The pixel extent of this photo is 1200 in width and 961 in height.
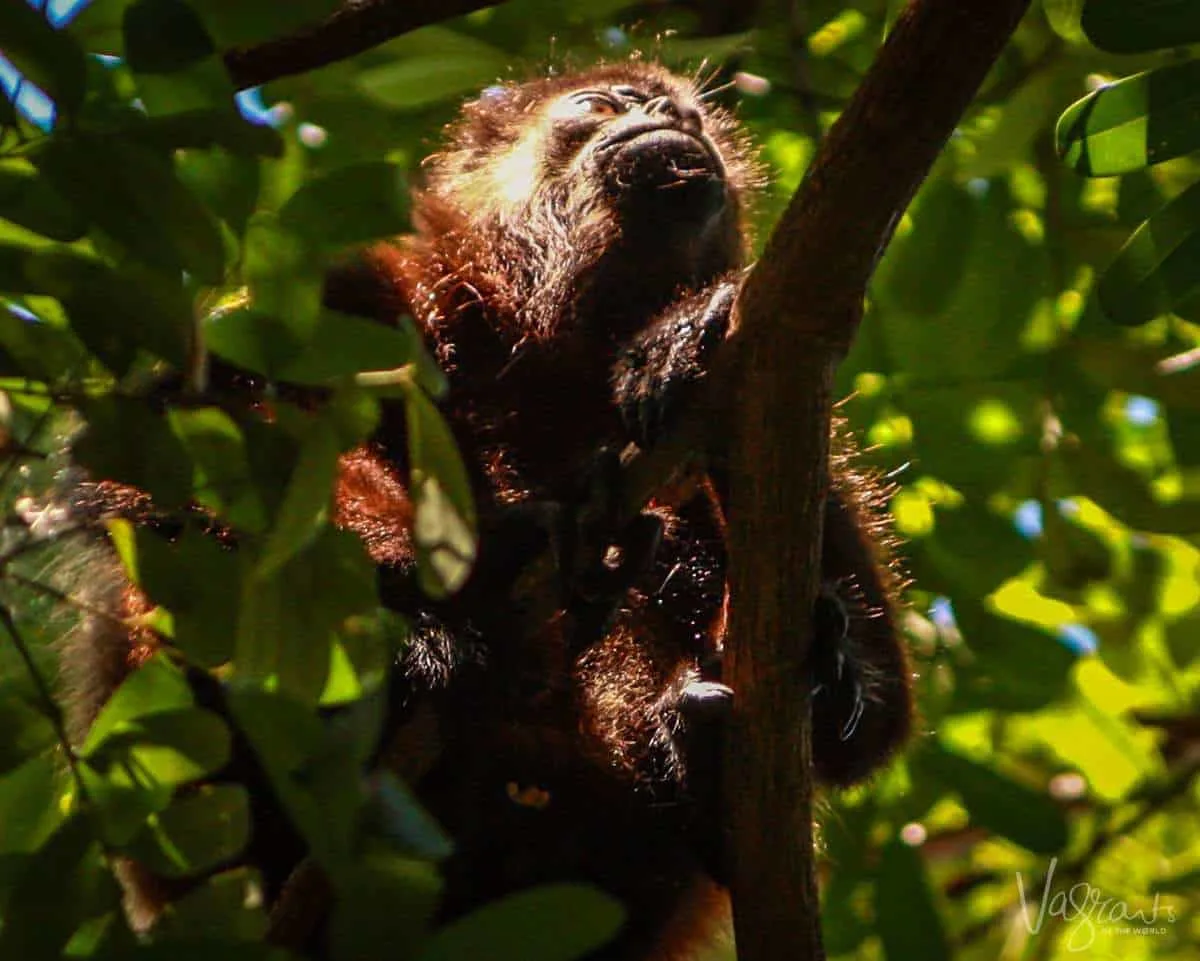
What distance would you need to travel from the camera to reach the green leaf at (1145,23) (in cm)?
217

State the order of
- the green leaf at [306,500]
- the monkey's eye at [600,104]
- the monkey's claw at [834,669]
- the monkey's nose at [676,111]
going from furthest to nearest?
the monkey's eye at [600,104] → the monkey's nose at [676,111] → the monkey's claw at [834,669] → the green leaf at [306,500]

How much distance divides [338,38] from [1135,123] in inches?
47.7

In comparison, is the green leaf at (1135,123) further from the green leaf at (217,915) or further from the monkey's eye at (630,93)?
the monkey's eye at (630,93)

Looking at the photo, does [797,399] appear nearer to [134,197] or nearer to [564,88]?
[134,197]

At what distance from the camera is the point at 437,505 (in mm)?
1622

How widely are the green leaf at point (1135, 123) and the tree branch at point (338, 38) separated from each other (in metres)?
0.94

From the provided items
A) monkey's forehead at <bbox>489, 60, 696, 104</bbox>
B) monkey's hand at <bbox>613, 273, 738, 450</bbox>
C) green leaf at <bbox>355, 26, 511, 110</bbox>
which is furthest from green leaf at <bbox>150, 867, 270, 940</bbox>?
monkey's forehead at <bbox>489, 60, 696, 104</bbox>

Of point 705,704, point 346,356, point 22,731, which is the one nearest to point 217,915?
point 22,731

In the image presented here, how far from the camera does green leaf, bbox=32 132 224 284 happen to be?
1688mm

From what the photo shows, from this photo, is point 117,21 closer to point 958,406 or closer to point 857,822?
point 958,406

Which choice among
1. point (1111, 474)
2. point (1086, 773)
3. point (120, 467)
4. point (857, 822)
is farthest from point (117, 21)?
point (1086, 773)

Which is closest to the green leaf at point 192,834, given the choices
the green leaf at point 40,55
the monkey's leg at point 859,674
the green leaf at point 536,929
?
the green leaf at point 536,929

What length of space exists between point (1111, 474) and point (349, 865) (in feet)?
7.72

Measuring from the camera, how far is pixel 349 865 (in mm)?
1537
